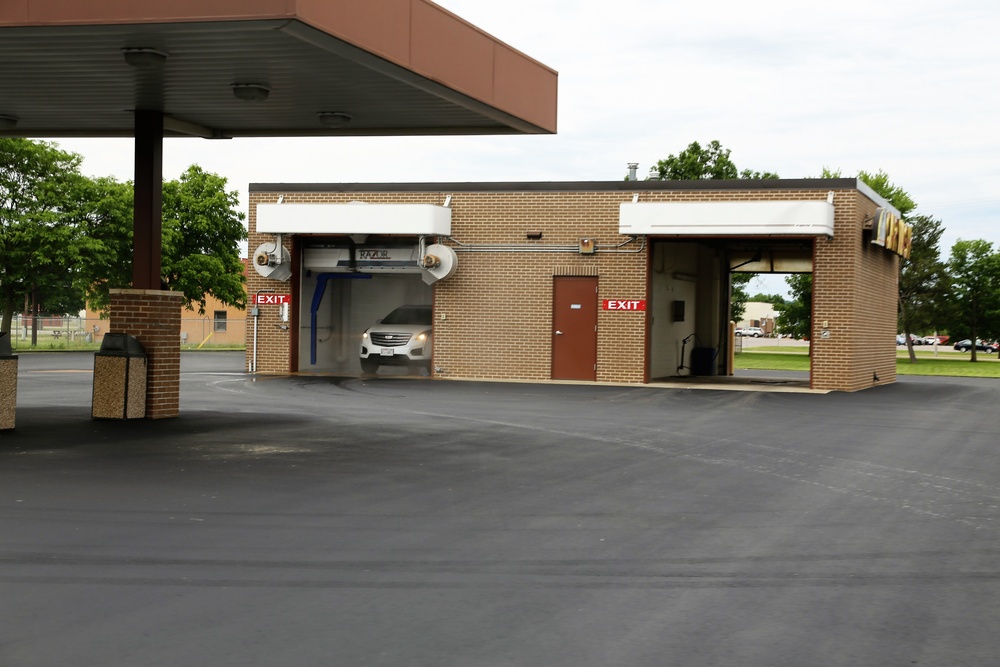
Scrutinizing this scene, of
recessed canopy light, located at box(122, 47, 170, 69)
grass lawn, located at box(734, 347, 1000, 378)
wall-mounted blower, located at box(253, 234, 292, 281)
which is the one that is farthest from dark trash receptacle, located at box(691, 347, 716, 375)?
recessed canopy light, located at box(122, 47, 170, 69)

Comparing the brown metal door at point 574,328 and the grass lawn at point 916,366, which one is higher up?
the brown metal door at point 574,328

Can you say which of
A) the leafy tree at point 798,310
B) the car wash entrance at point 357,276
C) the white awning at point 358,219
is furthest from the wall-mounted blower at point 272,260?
the leafy tree at point 798,310

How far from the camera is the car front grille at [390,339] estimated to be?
29219mm

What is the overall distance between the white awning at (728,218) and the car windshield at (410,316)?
598 cm

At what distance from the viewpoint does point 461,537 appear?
808 centimetres

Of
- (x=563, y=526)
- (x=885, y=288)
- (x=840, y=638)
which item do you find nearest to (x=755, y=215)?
(x=885, y=288)

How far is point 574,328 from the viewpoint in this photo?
1113 inches

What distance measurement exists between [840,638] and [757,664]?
0.68 meters

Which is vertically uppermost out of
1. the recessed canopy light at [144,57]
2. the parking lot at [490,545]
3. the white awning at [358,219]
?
the recessed canopy light at [144,57]

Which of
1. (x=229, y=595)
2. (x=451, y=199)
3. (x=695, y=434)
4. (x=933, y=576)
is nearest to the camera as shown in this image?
(x=229, y=595)

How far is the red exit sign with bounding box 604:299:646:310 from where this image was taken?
90.8 ft

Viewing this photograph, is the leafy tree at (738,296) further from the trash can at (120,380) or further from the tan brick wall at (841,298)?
the trash can at (120,380)

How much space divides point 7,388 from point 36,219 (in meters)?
43.5

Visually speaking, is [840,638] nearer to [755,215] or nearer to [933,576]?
[933,576]
